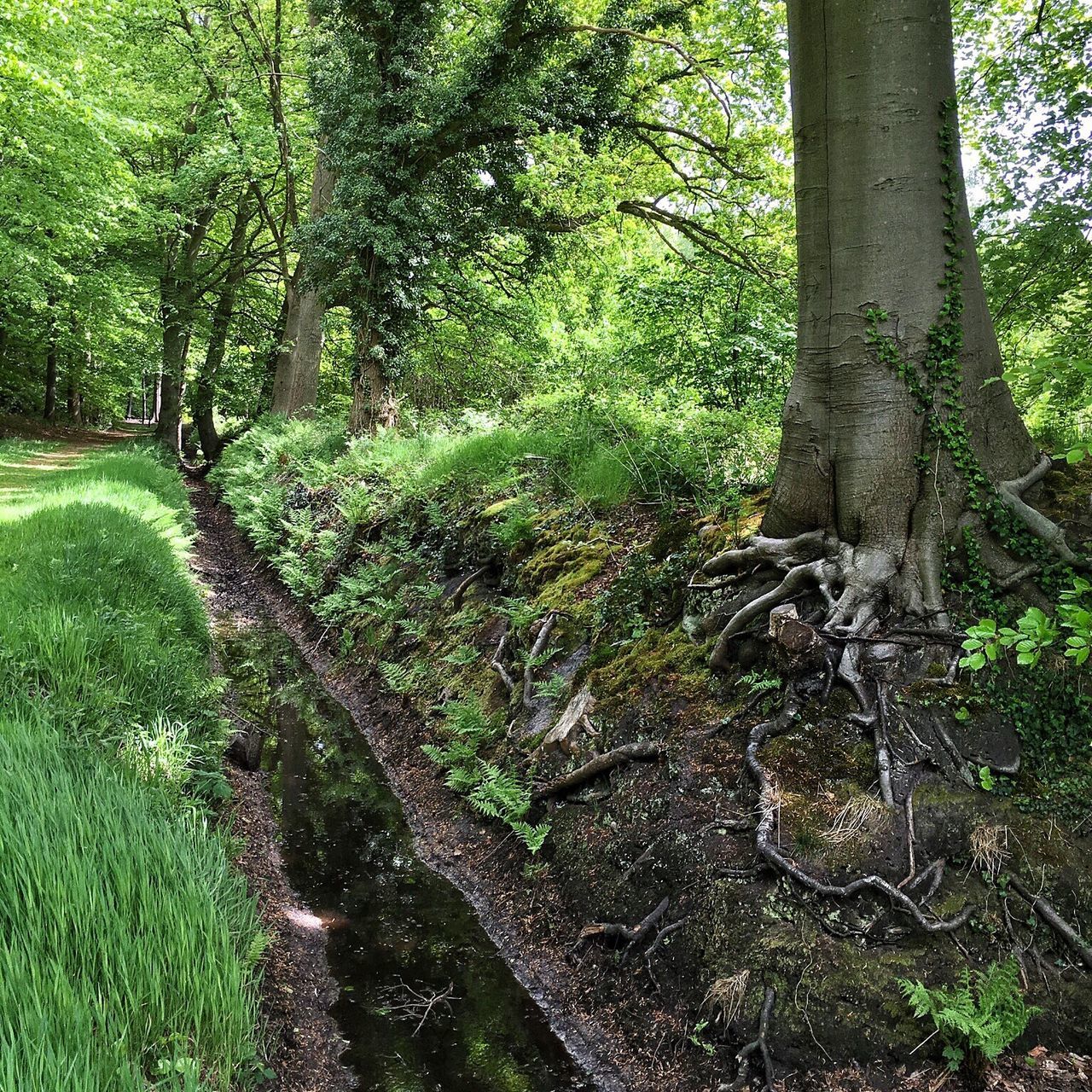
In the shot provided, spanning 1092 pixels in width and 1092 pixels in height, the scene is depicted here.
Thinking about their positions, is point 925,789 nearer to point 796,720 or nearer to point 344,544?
point 796,720

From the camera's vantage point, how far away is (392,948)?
4.10 meters

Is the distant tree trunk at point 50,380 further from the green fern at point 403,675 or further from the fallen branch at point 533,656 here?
the fallen branch at point 533,656

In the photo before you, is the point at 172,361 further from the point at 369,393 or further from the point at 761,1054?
the point at 761,1054

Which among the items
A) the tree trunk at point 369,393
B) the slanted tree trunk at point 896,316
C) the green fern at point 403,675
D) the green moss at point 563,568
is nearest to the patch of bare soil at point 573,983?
the green fern at point 403,675

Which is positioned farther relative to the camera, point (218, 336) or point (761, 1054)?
point (218, 336)

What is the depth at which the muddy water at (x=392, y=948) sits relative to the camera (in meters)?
3.34

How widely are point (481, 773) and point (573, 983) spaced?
1.62 m

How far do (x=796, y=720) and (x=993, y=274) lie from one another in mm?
3004

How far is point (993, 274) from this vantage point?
14.8 ft

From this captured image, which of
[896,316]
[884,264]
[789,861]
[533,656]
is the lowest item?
[789,861]

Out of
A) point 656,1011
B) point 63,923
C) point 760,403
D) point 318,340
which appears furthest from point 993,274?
point 318,340

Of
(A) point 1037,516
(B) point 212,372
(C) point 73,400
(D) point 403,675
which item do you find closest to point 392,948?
(D) point 403,675

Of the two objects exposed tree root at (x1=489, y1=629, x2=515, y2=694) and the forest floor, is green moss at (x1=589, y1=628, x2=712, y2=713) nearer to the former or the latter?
exposed tree root at (x1=489, y1=629, x2=515, y2=694)

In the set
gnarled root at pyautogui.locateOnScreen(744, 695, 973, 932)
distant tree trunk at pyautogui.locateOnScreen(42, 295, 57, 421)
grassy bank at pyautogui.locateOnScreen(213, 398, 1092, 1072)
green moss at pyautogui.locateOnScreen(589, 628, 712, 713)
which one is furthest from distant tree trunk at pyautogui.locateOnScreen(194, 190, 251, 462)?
gnarled root at pyautogui.locateOnScreen(744, 695, 973, 932)
